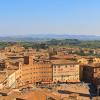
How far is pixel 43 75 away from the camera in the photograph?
4688cm

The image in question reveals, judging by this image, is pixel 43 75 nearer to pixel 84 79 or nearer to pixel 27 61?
pixel 27 61

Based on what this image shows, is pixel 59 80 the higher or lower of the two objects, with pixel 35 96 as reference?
lower

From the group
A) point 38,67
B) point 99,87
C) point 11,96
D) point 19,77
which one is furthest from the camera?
point 38,67

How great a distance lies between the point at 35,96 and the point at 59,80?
2358cm

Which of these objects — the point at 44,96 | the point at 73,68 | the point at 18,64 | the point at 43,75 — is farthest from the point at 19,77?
the point at 44,96

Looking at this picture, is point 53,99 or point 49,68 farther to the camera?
point 49,68

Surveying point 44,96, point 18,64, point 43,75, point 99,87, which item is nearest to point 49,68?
point 43,75

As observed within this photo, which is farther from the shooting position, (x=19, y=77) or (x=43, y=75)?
(x=43, y=75)

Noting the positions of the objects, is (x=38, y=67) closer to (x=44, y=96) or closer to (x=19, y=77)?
(x=19, y=77)

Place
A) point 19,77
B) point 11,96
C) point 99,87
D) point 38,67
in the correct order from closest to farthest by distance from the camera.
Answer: point 11,96 → point 99,87 → point 19,77 → point 38,67

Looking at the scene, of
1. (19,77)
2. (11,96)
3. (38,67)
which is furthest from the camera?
(38,67)

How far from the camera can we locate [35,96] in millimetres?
24297

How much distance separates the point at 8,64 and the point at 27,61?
281 cm

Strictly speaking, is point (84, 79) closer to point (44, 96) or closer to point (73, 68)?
point (73, 68)
